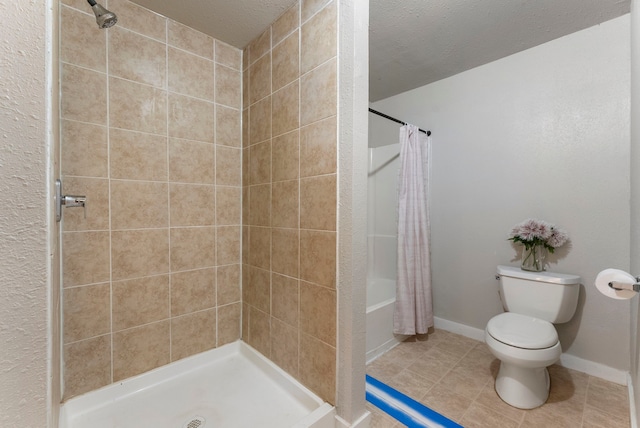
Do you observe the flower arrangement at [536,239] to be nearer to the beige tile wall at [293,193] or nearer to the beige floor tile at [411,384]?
the beige floor tile at [411,384]

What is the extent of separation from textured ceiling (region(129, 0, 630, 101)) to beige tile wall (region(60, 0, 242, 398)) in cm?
19

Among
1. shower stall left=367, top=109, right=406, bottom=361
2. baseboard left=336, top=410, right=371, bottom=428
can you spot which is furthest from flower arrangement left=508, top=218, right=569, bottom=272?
baseboard left=336, top=410, right=371, bottom=428

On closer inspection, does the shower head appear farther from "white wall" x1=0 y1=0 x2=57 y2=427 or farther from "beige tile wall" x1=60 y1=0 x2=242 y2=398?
"white wall" x1=0 y1=0 x2=57 y2=427

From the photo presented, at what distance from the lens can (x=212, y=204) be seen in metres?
1.64

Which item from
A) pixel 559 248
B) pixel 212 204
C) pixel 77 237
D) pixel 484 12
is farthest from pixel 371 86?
pixel 77 237

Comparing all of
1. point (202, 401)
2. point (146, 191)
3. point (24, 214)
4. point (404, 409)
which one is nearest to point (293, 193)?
point (146, 191)

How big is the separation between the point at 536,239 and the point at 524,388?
0.93 metres

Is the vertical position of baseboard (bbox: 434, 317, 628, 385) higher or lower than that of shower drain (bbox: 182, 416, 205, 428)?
lower

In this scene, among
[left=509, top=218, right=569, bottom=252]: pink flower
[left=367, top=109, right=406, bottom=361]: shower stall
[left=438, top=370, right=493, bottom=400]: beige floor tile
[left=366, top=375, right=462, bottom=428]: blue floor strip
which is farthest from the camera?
[left=367, top=109, right=406, bottom=361]: shower stall

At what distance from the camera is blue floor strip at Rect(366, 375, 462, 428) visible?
4.17ft

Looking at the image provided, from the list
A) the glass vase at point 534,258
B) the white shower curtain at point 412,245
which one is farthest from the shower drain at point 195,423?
the glass vase at point 534,258

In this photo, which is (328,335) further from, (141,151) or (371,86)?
(371,86)

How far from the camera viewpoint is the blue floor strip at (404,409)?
1.27 m

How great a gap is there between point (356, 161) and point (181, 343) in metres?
1.41
